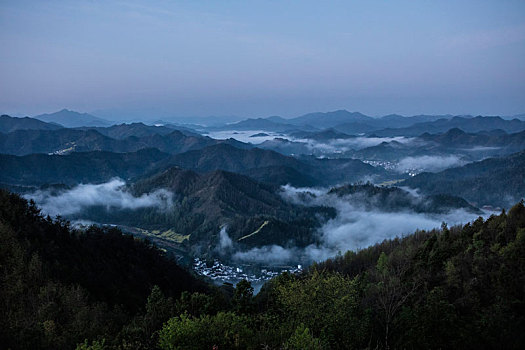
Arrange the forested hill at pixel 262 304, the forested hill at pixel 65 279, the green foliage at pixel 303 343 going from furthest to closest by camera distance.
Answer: the forested hill at pixel 65 279
the forested hill at pixel 262 304
the green foliage at pixel 303 343

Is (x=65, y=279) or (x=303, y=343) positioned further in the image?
(x=65, y=279)

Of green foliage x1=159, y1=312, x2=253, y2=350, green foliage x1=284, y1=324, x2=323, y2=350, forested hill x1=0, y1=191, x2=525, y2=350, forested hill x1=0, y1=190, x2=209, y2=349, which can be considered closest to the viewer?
green foliage x1=284, y1=324, x2=323, y2=350

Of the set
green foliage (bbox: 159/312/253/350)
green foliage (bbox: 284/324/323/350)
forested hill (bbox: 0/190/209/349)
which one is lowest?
forested hill (bbox: 0/190/209/349)

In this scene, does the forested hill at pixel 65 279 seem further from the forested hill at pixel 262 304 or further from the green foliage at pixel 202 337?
the green foliage at pixel 202 337

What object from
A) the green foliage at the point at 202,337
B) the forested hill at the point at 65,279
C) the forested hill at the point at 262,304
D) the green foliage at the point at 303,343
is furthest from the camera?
the forested hill at the point at 65,279

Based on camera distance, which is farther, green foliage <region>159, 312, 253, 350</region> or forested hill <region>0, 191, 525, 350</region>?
forested hill <region>0, 191, 525, 350</region>

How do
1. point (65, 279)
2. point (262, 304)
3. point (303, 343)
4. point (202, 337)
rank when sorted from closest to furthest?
1. point (303, 343)
2. point (202, 337)
3. point (65, 279)
4. point (262, 304)

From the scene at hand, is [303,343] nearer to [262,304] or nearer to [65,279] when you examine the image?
[65,279]

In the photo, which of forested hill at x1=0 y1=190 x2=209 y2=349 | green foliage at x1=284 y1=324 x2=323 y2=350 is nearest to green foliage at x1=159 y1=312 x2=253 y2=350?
green foliage at x1=284 y1=324 x2=323 y2=350

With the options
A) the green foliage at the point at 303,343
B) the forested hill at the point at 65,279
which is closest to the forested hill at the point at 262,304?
the green foliage at the point at 303,343

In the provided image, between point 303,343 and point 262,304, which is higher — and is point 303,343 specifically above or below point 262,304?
above

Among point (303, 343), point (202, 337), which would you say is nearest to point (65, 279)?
point (202, 337)

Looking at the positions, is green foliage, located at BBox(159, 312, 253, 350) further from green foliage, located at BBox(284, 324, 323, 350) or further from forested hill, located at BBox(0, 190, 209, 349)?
forested hill, located at BBox(0, 190, 209, 349)
